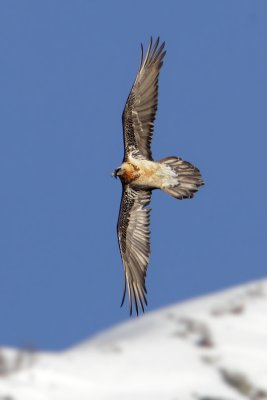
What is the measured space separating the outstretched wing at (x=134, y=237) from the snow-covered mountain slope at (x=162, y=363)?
13354 mm

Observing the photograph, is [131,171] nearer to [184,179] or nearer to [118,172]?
[118,172]

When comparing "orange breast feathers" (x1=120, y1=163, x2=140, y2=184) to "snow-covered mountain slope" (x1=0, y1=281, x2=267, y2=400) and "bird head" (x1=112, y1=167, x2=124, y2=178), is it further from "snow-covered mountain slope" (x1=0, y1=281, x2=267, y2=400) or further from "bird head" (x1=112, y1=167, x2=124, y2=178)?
"snow-covered mountain slope" (x1=0, y1=281, x2=267, y2=400)

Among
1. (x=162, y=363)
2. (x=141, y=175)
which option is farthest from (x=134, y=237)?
(x=162, y=363)

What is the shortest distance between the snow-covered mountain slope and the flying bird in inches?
529

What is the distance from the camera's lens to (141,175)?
30609 mm

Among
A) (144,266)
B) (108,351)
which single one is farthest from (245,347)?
(144,266)

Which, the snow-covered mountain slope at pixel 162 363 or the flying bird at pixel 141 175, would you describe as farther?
the snow-covered mountain slope at pixel 162 363

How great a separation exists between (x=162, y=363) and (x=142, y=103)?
2171cm

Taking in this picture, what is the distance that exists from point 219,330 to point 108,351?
3.61m

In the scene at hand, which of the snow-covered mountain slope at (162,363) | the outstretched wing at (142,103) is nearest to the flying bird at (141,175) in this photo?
the outstretched wing at (142,103)

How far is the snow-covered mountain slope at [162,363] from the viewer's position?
4791 cm

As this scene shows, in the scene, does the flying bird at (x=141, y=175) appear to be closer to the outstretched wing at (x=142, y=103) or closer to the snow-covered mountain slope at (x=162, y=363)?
the outstretched wing at (x=142, y=103)

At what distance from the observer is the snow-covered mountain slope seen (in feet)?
157

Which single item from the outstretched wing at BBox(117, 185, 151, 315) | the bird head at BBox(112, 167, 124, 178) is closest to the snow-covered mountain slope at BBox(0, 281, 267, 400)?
the outstretched wing at BBox(117, 185, 151, 315)
